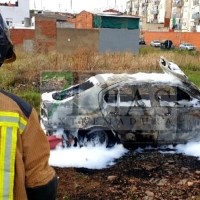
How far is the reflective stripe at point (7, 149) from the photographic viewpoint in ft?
3.73

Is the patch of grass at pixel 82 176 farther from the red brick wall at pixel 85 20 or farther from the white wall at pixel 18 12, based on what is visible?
the white wall at pixel 18 12

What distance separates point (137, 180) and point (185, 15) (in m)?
55.2

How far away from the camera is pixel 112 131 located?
17.0 ft

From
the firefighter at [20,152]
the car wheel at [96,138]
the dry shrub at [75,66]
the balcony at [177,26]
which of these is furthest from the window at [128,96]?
the balcony at [177,26]

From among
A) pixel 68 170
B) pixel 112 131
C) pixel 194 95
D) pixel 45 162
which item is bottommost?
pixel 68 170

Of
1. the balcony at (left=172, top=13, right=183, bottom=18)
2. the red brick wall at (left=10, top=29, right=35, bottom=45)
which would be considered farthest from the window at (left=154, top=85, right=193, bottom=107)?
the balcony at (left=172, top=13, right=183, bottom=18)

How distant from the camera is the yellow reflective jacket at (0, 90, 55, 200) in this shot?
3.75 ft

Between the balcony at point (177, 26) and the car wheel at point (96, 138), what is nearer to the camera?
the car wheel at point (96, 138)

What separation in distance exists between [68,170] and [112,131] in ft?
3.61

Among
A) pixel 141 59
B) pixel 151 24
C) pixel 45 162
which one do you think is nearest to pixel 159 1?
pixel 151 24

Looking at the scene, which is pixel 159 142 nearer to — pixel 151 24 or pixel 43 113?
pixel 43 113

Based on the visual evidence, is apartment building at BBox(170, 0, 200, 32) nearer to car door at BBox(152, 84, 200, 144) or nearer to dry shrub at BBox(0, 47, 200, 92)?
dry shrub at BBox(0, 47, 200, 92)

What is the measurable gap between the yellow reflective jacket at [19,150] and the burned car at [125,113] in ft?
12.3

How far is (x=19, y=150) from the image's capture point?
1177mm
